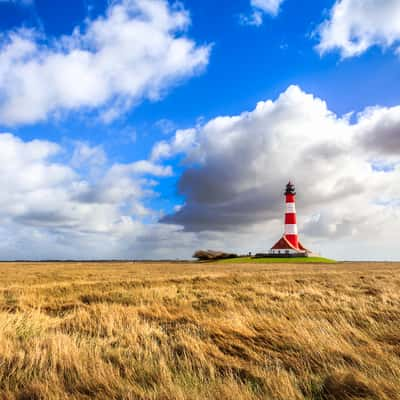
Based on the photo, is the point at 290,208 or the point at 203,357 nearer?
the point at 203,357

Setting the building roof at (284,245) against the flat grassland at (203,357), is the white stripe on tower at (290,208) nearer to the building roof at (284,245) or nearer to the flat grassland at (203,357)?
the building roof at (284,245)

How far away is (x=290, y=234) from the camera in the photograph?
76.0 metres

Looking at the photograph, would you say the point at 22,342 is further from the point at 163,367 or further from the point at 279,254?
the point at 279,254

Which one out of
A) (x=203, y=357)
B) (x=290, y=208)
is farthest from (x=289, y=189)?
(x=203, y=357)

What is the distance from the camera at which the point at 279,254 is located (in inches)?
3014

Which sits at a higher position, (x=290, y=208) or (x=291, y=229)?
(x=290, y=208)

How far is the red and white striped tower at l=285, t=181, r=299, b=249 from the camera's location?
74938 millimetres

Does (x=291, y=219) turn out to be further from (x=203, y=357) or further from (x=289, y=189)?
(x=203, y=357)

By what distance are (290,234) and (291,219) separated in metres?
3.28

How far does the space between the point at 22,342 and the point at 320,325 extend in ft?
19.1

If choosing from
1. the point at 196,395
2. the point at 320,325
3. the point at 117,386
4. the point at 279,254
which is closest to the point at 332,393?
the point at 196,395

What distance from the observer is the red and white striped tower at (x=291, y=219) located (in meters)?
74.9

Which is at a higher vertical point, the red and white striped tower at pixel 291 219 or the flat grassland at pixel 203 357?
the red and white striped tower at pixel 291 219

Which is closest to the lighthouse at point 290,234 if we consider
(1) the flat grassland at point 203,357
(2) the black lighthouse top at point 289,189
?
(2) the black lighthouse top at point 289,189
